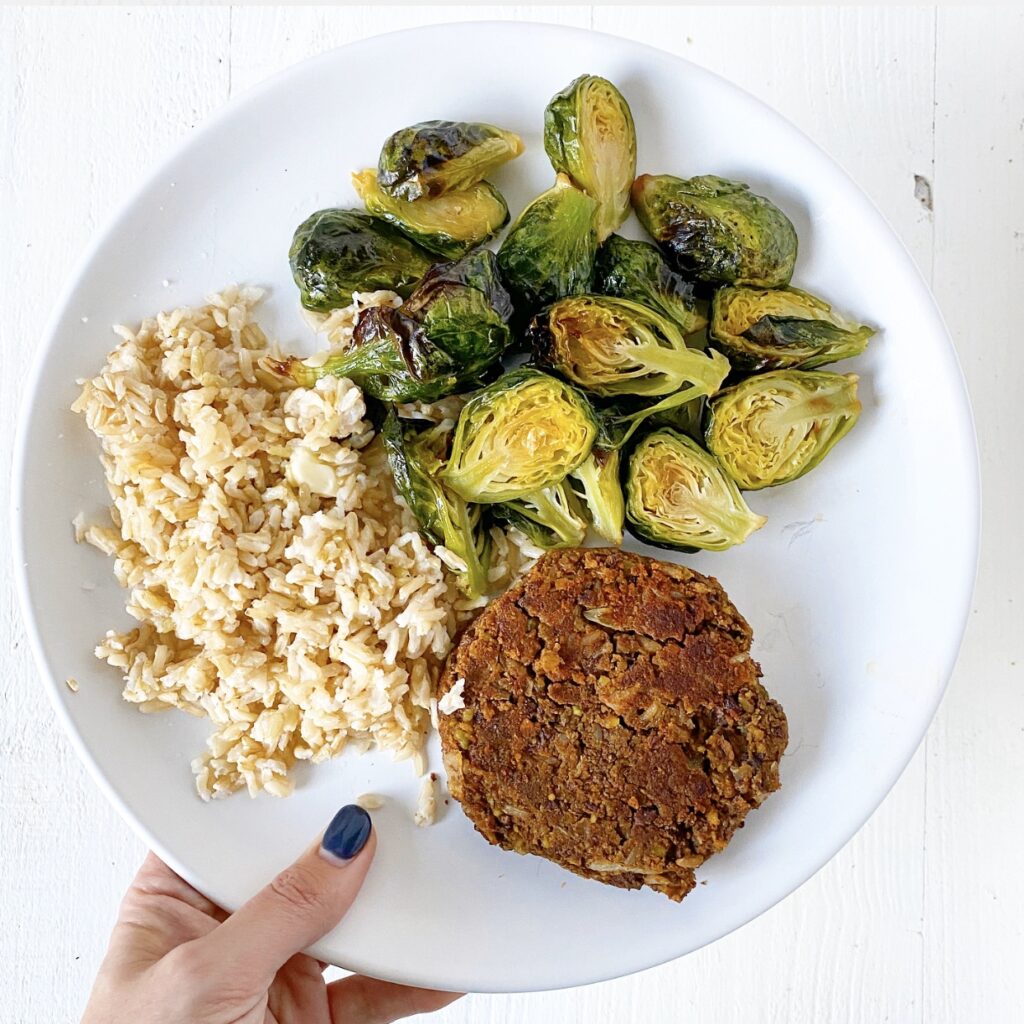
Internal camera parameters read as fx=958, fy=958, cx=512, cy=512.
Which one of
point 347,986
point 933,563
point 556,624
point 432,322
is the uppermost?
point 432,322

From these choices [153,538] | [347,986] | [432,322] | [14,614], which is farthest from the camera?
[14,614]

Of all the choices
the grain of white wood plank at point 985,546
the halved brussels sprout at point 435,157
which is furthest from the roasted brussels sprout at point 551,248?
the grain of white wood plank at point 985,546

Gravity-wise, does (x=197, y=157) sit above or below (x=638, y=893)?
above

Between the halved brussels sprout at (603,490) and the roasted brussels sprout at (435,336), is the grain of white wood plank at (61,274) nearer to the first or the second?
the roasted brussels sprout at (435,336)

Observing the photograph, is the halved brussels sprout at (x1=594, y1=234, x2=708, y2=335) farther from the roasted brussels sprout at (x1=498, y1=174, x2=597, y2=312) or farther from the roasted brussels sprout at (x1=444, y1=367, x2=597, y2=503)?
the roasted brussels sprout at (x1=444, y1=367, x2=597, y2=503)

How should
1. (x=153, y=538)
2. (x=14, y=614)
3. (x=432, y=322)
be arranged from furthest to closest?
(x=14, y=614), (x=153, y=538), (x=432, y=322)

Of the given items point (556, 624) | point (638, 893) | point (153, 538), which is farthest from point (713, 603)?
Result: point (153, 538)

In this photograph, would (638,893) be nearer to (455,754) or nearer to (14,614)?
(455,754)

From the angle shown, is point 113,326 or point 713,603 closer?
point 713,603
